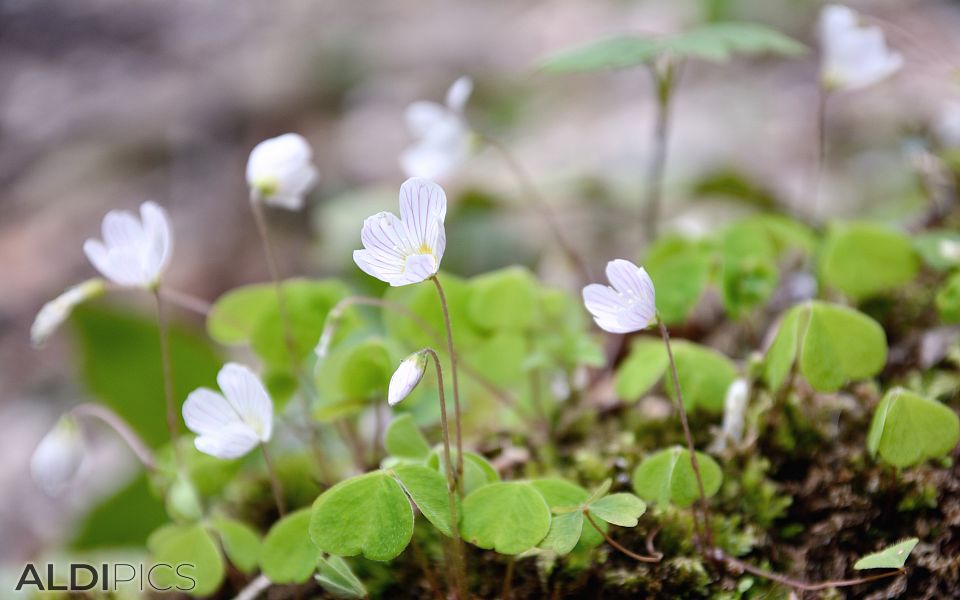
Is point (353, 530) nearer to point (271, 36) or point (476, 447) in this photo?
point (476, 447)

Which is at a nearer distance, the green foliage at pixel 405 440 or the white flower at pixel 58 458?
the green foliage at pixel 405 440

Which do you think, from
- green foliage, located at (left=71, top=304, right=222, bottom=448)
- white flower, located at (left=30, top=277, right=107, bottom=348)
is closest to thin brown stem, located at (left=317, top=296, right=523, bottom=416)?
white flower, located at (left=30, top=277, right=107, bottom=348)

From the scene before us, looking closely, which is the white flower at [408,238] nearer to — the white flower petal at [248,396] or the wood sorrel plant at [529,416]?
the wood sorrel plant at [529,416]

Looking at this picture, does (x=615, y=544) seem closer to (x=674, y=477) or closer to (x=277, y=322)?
(x=674, y=477)

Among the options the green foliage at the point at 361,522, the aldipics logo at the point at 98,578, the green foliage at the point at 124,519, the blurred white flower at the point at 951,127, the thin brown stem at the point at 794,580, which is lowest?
the green foliage at the point at 124,519

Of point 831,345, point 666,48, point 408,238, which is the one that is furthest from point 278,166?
point 831,345

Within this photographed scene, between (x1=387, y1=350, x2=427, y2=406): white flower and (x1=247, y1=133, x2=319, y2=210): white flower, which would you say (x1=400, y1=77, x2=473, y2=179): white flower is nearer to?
(x1=247, y1=133, x2=319, y2=210): white flower

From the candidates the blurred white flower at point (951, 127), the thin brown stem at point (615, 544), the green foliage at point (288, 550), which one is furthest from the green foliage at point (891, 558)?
the blurred white flower at point (951, 127)
